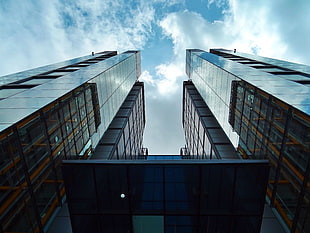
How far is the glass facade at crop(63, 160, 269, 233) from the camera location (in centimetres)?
943

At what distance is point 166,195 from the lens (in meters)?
9.99

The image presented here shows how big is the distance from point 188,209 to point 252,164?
3997mm

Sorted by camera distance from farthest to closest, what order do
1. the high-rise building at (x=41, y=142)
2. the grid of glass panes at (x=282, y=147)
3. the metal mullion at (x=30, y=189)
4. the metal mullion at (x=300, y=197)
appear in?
the grid of glass panes at (x=282, y=147)
the metal mullion at (x=30, y=189)
the metal mullion at (x=300, y=197)
the high-rise building at (x=41, y=142)

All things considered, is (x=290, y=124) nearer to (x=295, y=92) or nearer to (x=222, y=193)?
(x=295, y=92)

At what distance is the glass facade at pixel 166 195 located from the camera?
9.43 metres

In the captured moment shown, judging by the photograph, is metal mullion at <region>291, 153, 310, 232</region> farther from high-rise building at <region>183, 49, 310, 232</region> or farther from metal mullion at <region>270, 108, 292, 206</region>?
metal mullion at <region>270, 108, 292, 206</region>

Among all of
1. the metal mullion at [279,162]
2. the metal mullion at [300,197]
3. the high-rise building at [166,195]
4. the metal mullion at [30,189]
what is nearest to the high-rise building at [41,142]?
the metal mullion at [30,189]

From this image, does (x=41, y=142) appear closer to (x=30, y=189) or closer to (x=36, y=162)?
(x=36, y=162)

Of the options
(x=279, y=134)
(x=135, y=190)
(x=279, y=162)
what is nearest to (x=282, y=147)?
(x=279, y=134)

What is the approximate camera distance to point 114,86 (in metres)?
26.4

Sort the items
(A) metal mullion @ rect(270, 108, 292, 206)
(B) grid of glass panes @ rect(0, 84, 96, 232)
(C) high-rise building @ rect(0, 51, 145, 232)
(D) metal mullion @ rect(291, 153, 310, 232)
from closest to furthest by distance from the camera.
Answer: (B) grid of glass panes @ rect(0, 84, 96, 232) → (C) high-rise building @ rect(0, 51, 145, 232) → (D) metal mullion @ rect(291, 153, 310, 232) → (A) metal mullion @ rect(270, 108, 292, 206)

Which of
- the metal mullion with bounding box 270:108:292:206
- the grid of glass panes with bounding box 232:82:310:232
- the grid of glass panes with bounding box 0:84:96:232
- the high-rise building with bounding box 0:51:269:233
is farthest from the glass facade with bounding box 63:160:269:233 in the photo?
the metal mullion with bounding box 270:108:292:206

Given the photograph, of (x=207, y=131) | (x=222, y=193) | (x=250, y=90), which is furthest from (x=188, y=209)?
(x=207, y=131)

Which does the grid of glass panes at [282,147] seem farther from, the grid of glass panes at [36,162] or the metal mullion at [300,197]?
the grid of glass panes at [36,162]
